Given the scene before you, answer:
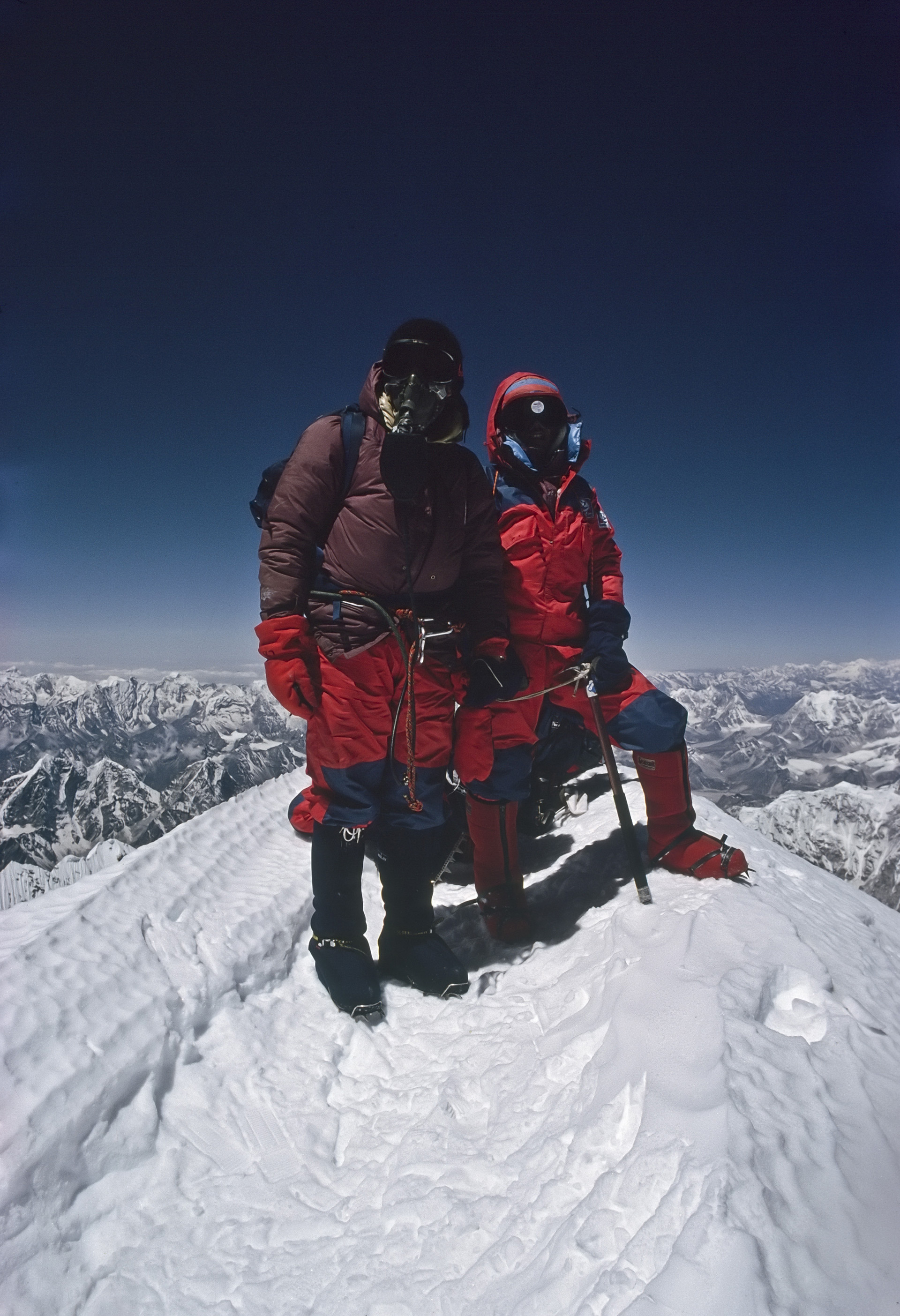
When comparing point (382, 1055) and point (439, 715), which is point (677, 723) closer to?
point (439, 715)

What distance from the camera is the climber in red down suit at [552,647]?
11.8ft

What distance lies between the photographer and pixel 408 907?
3221mm

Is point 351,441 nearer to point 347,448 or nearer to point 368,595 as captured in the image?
point 347,448

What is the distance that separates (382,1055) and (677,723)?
2.47 m

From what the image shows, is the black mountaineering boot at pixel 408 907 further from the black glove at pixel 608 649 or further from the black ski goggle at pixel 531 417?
the black ski goggle at pixel 531 417

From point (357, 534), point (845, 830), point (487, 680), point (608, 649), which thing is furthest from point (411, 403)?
point (845, 830)

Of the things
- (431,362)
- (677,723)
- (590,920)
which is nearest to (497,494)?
(431,362)

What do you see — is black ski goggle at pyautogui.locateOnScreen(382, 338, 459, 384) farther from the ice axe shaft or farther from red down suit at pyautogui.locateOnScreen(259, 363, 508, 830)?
the ice axe shaft

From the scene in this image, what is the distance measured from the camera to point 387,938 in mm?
3240

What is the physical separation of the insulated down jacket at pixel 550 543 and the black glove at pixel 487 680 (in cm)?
45

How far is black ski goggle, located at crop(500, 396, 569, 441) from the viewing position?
3.79 meters

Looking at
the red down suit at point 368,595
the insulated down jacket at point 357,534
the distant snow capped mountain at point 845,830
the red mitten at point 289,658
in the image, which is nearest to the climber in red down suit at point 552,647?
the red down suit at point 368,595

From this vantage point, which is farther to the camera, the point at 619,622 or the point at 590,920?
the point at 619,622

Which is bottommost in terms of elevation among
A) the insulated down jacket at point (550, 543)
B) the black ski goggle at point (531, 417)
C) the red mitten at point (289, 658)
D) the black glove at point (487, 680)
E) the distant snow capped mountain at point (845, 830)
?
the distant snow capped mountain at point (845, 830)
